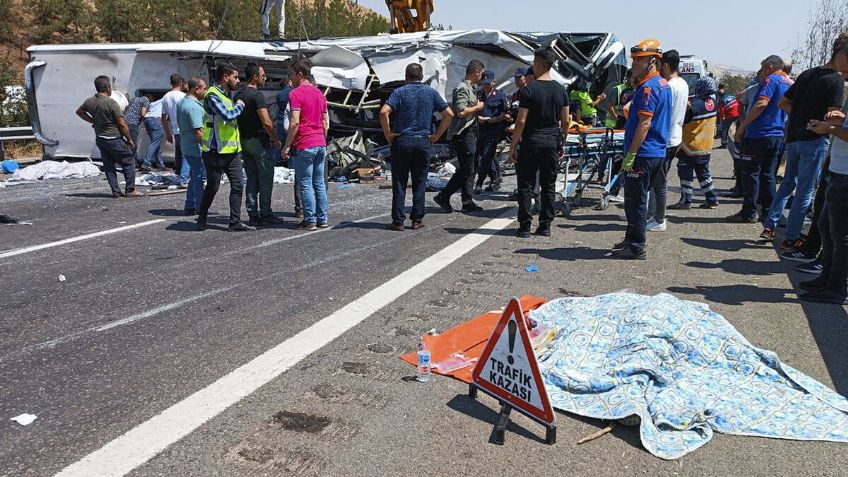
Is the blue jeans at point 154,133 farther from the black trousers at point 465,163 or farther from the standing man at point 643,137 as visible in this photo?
the standing man at point 643,137

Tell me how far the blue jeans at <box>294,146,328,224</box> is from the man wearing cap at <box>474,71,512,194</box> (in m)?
2.91

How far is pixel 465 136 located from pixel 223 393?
239 inches

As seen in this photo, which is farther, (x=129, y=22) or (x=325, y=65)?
(x=129, y=22)

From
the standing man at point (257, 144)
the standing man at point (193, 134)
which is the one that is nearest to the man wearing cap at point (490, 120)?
the standing man at point (257, 144)

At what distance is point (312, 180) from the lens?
7.62m

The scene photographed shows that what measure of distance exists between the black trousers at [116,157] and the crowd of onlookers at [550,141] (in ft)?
0.07

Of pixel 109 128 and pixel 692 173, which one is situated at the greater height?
pixel 109 128

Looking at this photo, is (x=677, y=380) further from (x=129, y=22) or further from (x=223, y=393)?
(x=129, y=22)

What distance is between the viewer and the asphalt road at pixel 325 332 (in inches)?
113

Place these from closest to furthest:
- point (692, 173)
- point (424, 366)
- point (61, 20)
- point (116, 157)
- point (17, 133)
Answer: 1. point (424, 366)
2. point (692, 173)
3. point (116, 157)
4. point (17, 133)
5. point (61, 20)

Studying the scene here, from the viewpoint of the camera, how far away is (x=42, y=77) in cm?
1424

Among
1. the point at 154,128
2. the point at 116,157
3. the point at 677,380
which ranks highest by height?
the point at 154,128

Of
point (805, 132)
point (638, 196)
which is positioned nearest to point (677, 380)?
point (638, 196)

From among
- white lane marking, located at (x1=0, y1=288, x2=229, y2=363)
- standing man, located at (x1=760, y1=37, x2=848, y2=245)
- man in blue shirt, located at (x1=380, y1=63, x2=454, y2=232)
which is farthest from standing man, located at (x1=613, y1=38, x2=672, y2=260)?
white lane marking, located at (x1=0, y1=288, x2=229, y2=363)
